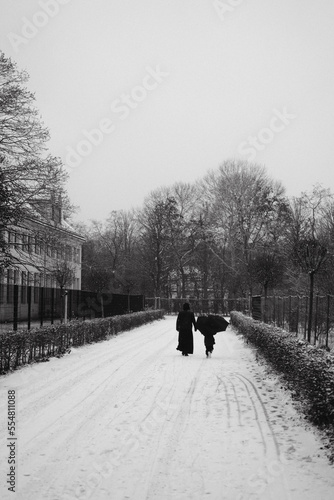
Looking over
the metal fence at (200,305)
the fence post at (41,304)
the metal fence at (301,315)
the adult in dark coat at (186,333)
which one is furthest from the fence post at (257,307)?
the metal fence at (200,305)

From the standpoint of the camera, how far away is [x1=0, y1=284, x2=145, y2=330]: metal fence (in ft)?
44.6

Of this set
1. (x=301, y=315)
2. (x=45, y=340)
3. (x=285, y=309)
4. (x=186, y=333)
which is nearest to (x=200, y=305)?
(x=301, y=315)

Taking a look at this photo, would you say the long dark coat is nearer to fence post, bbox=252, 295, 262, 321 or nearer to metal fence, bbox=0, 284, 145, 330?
metal fence, bbox=0, 284, 145, 330

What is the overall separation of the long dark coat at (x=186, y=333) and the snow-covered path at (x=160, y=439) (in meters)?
3.91

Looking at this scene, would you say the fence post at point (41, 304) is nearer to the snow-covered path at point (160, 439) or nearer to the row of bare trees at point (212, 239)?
the snow-covered path at point (160, 439)

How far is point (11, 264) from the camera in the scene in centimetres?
2050

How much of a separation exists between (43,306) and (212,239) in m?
36.4

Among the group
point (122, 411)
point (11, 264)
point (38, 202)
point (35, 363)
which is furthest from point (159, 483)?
point (38, 202)

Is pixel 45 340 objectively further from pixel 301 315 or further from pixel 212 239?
pixel 212 239

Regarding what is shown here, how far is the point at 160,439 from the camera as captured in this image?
6.03 metres

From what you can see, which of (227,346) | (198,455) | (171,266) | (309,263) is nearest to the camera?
(198,455)

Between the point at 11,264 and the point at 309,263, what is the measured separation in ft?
37.3

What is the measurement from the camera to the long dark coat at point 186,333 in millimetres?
14969

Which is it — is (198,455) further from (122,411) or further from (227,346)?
(227,346)
